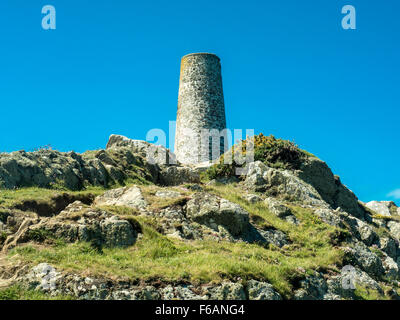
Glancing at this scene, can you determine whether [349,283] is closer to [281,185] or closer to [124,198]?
[124,198]

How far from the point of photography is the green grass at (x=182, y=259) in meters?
13.1

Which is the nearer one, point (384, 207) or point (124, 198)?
point (124, 198)

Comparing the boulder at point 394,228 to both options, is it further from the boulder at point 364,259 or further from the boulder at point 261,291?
the boulder at point 261,291

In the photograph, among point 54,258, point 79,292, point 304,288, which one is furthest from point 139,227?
point 304,288

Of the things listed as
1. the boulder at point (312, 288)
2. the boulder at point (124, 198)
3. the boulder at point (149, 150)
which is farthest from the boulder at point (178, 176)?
the boulder at point (312, 288)

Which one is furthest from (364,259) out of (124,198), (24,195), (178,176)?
(24,195)

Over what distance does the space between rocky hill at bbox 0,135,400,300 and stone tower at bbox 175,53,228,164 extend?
9975mm

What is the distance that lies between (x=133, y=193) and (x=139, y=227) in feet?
13.5

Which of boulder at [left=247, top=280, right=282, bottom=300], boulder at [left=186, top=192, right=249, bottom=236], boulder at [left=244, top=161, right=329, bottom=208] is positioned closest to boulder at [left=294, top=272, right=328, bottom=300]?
boulder at [left=247, top=280, right=282, bottom=300]

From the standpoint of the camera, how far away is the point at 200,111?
134 ft

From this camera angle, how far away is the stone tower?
4059cm

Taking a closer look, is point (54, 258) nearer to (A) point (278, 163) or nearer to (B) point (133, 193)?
(B) point (133, 193)

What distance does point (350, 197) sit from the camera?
3228 cm

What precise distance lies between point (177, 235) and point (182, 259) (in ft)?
9.40
